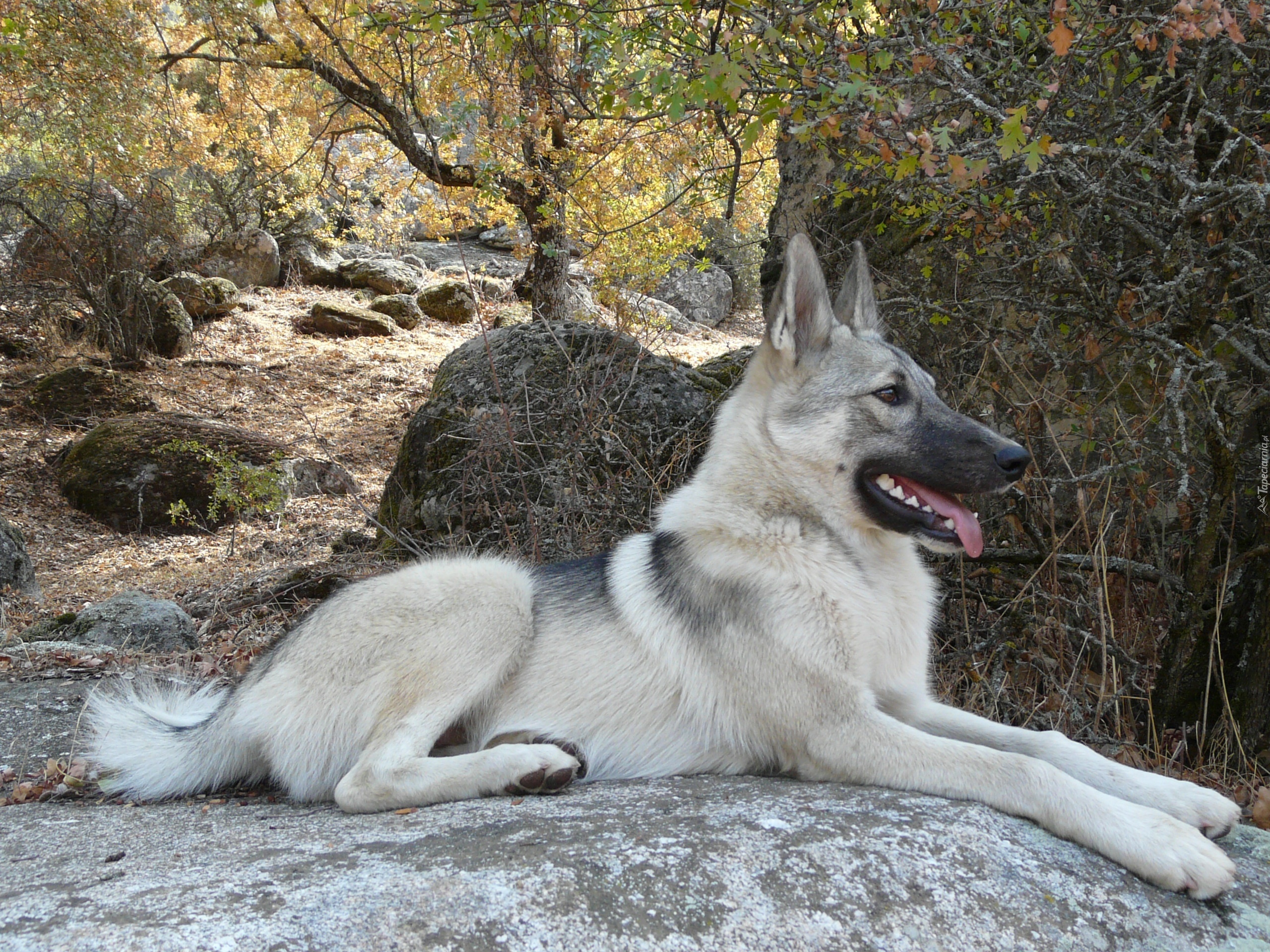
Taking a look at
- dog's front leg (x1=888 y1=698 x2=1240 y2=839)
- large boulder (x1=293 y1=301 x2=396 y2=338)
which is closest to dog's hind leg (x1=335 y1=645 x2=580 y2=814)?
dog's front leg (x1=888 y1=698 x2=1240 y2=839)

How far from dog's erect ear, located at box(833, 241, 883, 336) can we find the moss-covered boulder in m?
12.0

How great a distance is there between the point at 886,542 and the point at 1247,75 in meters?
2.86

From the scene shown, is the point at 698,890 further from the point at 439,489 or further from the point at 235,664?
the point at 439,489

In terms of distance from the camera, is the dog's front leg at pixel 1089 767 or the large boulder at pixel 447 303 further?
the large boulder at pixel 447 303

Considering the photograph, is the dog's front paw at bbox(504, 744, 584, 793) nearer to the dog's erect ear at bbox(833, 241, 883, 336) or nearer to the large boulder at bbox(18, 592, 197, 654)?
the dog's erect ear at bbox(833, 241, 883, 336)

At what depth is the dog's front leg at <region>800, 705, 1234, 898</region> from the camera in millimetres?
2428

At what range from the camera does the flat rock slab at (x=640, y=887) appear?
2055 millimetres

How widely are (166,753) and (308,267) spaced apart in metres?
19.5

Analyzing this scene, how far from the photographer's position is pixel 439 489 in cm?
712

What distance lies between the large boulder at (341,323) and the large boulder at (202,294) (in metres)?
1.33

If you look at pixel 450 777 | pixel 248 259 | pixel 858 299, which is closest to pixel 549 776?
pixel 450 777

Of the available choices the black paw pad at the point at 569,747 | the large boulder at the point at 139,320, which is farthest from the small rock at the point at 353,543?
the large boulder at the point at 139,320

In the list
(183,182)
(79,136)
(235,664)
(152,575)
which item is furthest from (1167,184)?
(183,182)

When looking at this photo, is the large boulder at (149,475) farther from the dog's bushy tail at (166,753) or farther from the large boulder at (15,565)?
the dog's bushy tail at (166,753)
